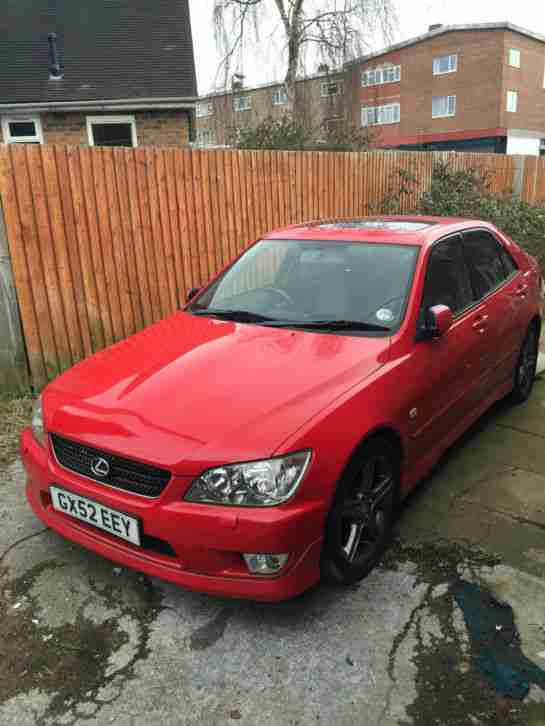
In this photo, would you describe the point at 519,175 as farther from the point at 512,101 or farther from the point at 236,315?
the point at 512,101

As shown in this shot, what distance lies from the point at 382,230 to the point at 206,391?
72.5 inches

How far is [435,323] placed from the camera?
316cm

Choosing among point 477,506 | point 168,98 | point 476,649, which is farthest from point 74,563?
point 168,98

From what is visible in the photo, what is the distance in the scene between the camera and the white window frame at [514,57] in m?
40.8

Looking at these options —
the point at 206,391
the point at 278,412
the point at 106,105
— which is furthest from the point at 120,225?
the point at 106,105

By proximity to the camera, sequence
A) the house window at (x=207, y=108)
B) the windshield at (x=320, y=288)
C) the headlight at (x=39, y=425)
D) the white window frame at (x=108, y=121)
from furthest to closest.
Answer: the house window at (x=207, y=108) < the white window frame at (x=108, y=121) < the windshield at (x=320, y=288) < the headlight at (x=39, y=425)

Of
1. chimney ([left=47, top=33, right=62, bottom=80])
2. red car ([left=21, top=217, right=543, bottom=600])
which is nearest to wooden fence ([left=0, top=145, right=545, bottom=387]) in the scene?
red car ([left=21, top=217, right=543, bottom=600])

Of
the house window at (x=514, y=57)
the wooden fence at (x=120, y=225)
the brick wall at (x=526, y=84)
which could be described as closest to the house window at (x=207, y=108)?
the wooden fence at (x=120, y=225)

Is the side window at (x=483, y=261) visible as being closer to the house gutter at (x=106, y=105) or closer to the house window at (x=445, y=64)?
the house gutter at (x=106, y=105)

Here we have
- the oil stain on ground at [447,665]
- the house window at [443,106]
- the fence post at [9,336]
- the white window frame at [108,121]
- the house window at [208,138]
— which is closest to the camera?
the oil stain on ground at [447,665]

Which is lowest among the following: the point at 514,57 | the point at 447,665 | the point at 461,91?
the point at 447,665

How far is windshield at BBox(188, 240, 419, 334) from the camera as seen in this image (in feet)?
10.8

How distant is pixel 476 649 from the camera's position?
2.41m

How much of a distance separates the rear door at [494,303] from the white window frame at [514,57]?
43954 millimetres
